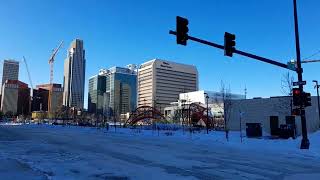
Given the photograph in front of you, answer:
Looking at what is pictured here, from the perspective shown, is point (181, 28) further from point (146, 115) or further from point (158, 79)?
point (158, 79)

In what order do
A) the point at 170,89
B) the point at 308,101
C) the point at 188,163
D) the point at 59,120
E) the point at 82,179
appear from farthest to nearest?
the point at 170,89 < the point at 59,120 < the point at 308,101 < the point at 188,163 < the point at 82,179

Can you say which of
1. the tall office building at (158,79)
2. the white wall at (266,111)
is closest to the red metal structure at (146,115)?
the white wall at (266,111)

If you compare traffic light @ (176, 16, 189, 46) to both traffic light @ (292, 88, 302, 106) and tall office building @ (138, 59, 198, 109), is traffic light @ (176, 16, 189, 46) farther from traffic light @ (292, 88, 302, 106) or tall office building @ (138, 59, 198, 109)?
tall office building @ (138, 59, 198, 109)

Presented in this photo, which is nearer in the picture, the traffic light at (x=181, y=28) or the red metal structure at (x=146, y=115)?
the traffic light at (x=181, y=28)

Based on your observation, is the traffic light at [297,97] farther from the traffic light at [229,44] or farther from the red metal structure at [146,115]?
the red metal structure at [146,115]

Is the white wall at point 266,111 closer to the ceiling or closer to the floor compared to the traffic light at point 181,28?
closer to the floor

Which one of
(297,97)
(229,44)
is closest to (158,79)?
(297,97)

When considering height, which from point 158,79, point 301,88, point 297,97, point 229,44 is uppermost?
point 158,79

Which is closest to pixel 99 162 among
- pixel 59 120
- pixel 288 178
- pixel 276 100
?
pixel 288 178

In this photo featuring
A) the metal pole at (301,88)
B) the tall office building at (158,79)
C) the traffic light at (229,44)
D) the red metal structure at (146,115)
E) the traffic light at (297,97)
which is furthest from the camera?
the tall office building at (158,79)

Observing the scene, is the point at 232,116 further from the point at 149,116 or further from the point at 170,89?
the point at 170,89

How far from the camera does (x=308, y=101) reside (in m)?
25.2

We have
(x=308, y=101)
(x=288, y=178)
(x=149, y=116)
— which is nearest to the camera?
(x=288, y=178)

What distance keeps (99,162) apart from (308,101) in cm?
1449
